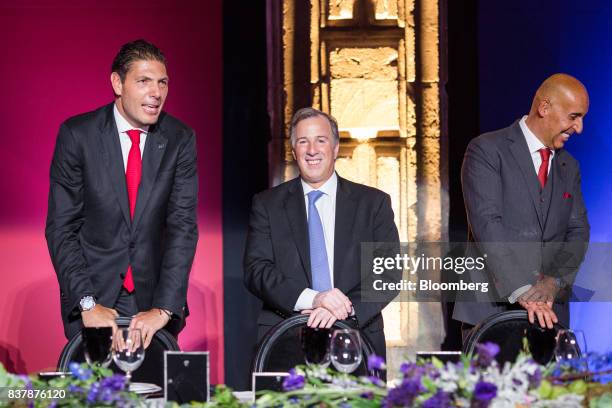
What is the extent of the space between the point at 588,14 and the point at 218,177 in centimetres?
191

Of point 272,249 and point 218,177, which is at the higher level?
point 218,177

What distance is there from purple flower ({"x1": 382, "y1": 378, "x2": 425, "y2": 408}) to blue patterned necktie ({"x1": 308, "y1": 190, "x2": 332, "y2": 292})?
1.86m

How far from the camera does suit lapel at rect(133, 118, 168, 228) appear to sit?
10.3ft

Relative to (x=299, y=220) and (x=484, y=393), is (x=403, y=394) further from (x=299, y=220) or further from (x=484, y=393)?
(x=299, y=220)

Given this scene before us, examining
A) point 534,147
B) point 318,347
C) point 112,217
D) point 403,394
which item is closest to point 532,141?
point 534,147

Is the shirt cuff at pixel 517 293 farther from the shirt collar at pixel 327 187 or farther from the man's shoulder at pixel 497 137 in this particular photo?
the shirt collar at pixel 327 187

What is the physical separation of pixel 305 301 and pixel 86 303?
0.69 meters

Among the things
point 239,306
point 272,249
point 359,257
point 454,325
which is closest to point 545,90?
point 359,257

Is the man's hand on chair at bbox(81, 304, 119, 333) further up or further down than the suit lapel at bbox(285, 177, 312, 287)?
further down

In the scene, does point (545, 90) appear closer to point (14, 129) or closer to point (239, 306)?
point (239, 306)

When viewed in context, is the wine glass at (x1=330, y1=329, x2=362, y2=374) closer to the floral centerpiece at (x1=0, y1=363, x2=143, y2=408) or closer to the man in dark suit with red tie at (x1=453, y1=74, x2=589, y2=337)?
the floral centerpiece at (x1=0, y1=363, x2=143, y2=408)

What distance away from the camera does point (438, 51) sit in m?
4.48

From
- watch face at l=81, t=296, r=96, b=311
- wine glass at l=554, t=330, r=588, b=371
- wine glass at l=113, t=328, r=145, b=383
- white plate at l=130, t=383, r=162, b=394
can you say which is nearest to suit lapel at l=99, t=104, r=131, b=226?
watch face at l=81, t=296, r=96, b=311

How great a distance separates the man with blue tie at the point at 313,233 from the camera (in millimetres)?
3176
